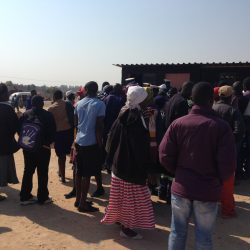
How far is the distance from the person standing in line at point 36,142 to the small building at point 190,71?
6695mm

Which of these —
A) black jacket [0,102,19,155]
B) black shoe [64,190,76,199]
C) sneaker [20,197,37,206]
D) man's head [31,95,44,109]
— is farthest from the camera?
black shoe [64,190,76,199]

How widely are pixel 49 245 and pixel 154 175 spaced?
1782 millimetres

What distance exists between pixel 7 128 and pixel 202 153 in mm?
3934

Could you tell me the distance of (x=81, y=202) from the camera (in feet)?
19.0

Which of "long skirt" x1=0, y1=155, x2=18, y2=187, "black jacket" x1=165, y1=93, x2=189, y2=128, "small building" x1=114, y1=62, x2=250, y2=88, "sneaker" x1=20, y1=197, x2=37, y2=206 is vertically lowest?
"sneaker" x1=20, y1=197, x2=37, y2=206

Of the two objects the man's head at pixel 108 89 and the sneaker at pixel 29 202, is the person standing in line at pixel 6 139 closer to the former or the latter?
the sneaker at pixel 29 202

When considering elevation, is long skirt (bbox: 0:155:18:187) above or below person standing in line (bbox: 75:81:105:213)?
below

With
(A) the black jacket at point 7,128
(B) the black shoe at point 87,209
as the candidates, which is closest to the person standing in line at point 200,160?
(B) the black shoe at point 87,209

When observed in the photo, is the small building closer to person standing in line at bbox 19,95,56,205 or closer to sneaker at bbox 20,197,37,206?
person standing in line at bbox 19,95,56,205

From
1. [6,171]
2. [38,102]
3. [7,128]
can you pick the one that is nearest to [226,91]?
[38,102]

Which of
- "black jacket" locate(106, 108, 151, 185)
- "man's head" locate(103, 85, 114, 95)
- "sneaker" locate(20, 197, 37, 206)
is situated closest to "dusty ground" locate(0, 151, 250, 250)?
"sneaker" locate(20, 197, 37, 206)

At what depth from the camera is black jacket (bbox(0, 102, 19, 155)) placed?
6.28 metres

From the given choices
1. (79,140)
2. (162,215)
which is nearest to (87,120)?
(79,140)

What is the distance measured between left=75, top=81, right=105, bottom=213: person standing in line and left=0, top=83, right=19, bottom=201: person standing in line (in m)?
1.27
